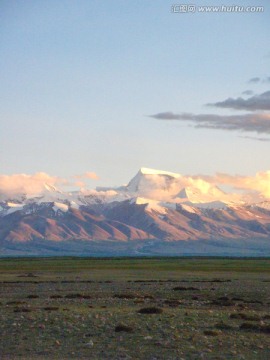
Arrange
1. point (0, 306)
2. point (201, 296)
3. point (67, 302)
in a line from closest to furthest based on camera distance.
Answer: point (0, 306) → point (67, 302) → point (201, 296)

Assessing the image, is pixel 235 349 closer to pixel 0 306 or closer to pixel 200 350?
pixel 200 350

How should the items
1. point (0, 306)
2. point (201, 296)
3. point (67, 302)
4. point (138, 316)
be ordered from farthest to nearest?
1. point (201, 296)
2. point (67, 302)
3. point (0, 306)
4. point (138, 316)

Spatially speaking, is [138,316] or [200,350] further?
[138,316]

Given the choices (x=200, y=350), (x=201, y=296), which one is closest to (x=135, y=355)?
(x=200, y=350)

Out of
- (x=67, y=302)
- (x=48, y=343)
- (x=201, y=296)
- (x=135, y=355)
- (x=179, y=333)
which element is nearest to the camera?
(x=135, y=355)

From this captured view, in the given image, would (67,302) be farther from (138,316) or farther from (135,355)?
(135,355)

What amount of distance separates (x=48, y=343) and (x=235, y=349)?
21.5ft

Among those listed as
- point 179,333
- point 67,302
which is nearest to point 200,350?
point 179,333

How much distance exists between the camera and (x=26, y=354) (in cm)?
2442

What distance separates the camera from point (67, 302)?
4528cm

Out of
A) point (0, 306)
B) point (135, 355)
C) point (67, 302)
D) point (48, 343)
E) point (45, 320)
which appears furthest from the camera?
point (67, 302)

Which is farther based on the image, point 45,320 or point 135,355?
point 45,320

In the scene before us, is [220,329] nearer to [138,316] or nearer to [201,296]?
[138,316]

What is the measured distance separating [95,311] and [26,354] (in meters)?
13.1
